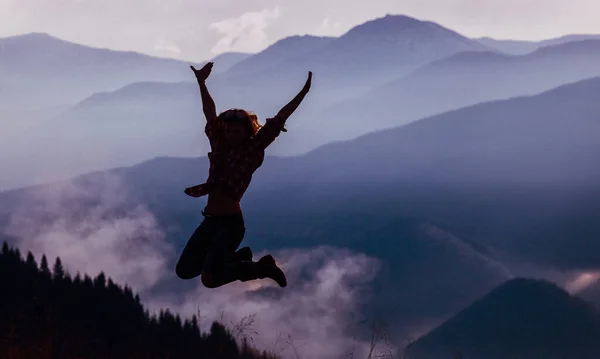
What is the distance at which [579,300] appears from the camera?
650 ft

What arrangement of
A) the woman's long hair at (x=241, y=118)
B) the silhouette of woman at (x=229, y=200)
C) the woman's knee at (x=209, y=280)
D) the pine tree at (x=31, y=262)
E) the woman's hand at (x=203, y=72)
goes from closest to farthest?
the woman's knee at (x=209, y=280) → the silhouette of woman at (x=229, y=200) → the woman's long hair at (x=241, y=118) → the woman's hand at (x=203, y=72) → the pine tree at (x=31, y=262)

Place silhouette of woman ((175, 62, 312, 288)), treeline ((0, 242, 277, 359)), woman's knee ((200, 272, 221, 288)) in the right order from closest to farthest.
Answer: woman's knee ((200, 272, 221, 288)) < silhouette of woman ((175, 62, 312, 288)) < treeline ((0, 242, 277, 359))

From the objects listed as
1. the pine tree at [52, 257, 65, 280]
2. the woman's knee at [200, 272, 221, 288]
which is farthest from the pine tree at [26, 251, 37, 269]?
the woman's knee at [200, 272, 221, 288]

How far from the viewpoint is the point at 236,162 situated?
6512 millimetres

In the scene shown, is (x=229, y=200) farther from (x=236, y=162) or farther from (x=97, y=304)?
(x=97, y=304)

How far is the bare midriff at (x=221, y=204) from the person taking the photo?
649cm

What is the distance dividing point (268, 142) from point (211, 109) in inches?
28.8

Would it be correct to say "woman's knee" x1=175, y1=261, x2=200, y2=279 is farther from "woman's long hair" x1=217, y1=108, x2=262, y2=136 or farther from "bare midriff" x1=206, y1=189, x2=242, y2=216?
"woman's long hair" x1=217, y1=108, x2=262, y2=136

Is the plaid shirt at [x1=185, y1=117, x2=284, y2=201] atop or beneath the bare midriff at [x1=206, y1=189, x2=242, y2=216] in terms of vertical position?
atop

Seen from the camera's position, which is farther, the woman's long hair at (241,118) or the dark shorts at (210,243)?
the woman's long hair at (241,118)

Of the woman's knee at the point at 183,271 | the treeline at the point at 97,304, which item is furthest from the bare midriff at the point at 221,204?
the treeline at the point at 97,304

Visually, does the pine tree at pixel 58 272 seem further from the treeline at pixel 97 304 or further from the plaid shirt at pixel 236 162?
the plaid shirt at pixel 236 162

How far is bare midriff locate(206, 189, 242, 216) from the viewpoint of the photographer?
6.49 meters

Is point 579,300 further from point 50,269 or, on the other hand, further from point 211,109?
point 211,109
